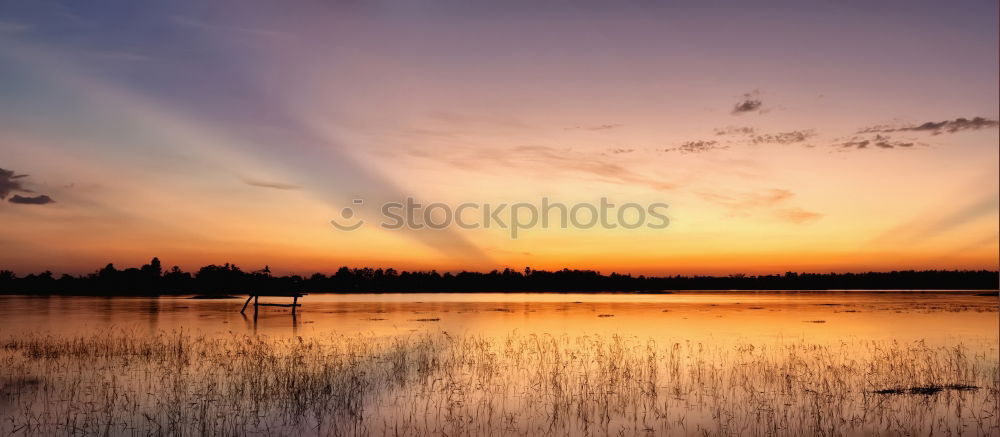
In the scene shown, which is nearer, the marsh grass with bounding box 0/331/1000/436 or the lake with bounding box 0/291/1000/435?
the marsh grass with bounding box 0/331/1000/436

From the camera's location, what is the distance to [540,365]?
2564 centimetres

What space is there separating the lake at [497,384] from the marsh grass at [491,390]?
73 millimetres

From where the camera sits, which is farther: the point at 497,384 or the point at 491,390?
the point at 497,384

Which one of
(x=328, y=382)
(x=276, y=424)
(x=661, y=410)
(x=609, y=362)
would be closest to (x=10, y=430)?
(x=276, y=424)

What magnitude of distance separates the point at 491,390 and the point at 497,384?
44.3 inches

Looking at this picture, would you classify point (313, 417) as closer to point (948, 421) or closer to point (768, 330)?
point (948, 421)

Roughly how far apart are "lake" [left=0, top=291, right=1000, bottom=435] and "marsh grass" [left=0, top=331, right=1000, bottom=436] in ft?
0.24

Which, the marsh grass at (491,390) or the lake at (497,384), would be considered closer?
the marsh grass at (491,390)

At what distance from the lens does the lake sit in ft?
52.7

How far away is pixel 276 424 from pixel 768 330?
3495 cm

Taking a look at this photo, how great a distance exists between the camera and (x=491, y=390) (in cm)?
2036

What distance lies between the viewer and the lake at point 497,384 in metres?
16.1

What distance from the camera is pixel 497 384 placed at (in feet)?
70.4

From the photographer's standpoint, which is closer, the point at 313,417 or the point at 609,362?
the point at 313,417
